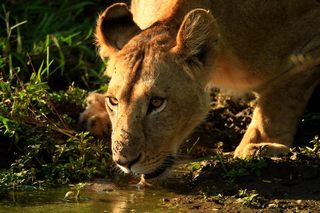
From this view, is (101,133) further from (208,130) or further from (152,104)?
(152,104)

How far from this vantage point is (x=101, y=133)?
7707 millimetres

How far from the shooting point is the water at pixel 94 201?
6.21m

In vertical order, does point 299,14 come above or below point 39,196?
above

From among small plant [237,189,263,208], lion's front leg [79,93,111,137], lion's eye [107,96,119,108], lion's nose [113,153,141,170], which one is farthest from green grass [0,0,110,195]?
small plant [237,189,263,208]

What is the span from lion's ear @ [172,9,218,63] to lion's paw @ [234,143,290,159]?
864mm

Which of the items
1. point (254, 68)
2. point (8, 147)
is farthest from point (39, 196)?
point (254, 68)

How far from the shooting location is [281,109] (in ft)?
24.0

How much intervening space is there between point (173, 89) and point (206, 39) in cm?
43

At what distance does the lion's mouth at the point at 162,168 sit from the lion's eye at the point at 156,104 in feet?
1.16

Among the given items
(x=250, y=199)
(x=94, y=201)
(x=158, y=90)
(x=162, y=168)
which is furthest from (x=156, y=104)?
(x=250, y=199)

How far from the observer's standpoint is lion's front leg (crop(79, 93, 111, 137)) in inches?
304

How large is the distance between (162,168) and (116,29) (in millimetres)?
1170

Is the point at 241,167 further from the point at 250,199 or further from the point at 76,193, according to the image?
the point at 76,193

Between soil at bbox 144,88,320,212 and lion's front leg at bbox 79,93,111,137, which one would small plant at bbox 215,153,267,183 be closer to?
soil at bbox 144,88,320,212
